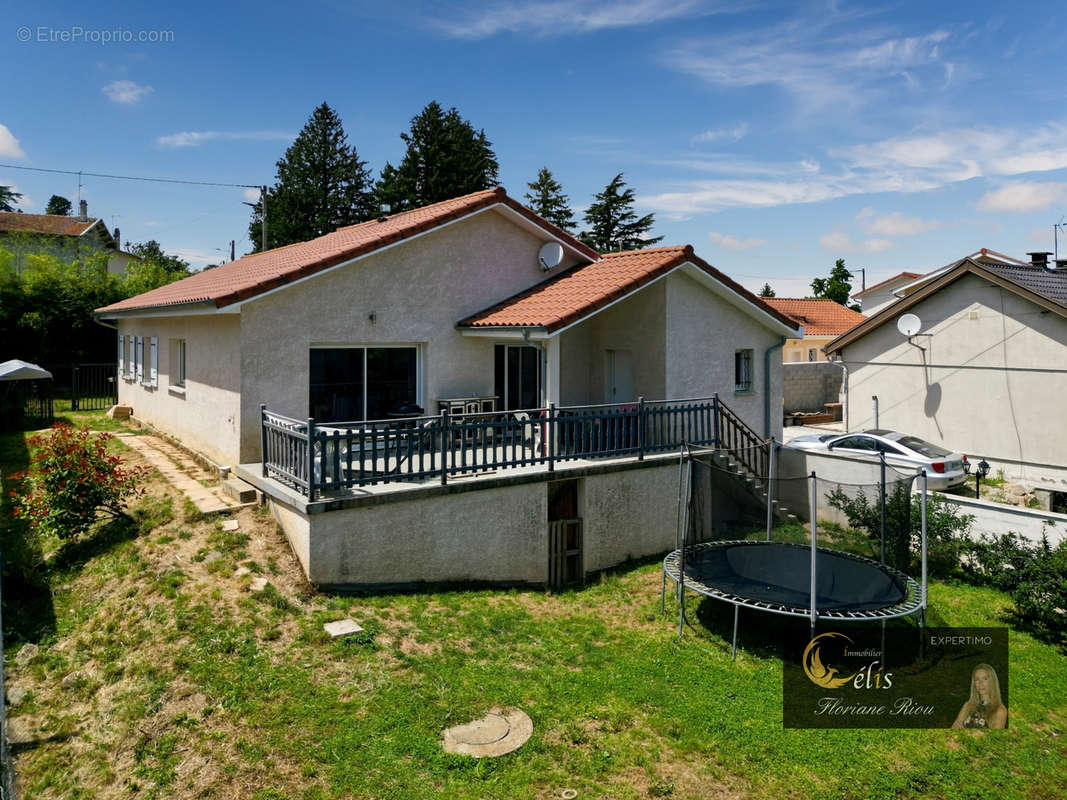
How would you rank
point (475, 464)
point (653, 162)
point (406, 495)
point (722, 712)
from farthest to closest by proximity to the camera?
point (653, 162)
point (475, 464)
point (406, 495)
point (722, 712)

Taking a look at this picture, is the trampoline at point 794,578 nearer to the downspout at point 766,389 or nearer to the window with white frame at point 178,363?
the downspout at point 766,389

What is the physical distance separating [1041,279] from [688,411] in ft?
43.7

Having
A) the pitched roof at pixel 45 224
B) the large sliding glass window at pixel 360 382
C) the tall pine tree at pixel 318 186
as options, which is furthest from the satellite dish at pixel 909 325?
the pitched roof at pixel 45 224

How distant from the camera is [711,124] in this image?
58.7 ft

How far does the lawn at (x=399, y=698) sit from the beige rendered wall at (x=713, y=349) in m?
6.03

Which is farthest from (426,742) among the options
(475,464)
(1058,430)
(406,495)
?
(1058,430)

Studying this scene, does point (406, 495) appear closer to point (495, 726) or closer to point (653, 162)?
point (495, 726)

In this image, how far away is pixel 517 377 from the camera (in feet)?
A: 48.8

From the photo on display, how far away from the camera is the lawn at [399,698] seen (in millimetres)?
5742

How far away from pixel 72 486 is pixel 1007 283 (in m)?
21.6

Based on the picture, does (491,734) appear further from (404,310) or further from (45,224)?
(45,224)

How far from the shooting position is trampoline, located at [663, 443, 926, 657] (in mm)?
8328

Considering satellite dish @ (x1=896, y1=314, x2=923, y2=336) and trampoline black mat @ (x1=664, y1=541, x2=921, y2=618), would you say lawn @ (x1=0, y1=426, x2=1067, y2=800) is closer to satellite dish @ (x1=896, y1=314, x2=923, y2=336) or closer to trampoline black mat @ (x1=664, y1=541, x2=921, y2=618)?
trampoline black mat @ (x1=664, y1=541, x2=921, y2=618)

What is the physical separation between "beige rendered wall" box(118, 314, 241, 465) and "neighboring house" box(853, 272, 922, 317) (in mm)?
43567
